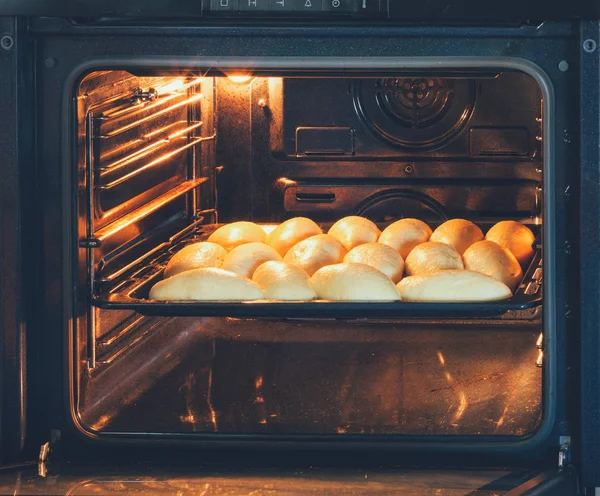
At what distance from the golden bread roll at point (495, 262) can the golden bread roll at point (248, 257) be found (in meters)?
0.39

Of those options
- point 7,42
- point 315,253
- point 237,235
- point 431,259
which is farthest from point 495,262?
point 7,42

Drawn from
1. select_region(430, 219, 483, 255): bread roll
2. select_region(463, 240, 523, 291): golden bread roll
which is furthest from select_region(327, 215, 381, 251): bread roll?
select_region(463, 240, 523, 291): golden bread roll

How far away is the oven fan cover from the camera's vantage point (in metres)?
2.13

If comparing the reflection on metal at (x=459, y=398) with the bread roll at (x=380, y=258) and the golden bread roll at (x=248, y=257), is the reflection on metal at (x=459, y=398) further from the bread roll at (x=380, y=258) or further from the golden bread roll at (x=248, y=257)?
the golden bread roll at (x=248, y=257)

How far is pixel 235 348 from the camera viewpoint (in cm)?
206

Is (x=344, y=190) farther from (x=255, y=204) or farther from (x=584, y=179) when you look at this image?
(x=584, y=179)

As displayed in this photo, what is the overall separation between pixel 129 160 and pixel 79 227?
299mm

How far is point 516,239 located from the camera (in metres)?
1.95

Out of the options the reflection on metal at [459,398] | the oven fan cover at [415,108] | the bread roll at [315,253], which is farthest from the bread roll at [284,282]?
the oven fan cover at [415,108]

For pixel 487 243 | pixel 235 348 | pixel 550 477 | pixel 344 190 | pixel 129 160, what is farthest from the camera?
pixel 344 190

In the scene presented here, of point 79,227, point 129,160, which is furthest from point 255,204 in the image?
point 79,227

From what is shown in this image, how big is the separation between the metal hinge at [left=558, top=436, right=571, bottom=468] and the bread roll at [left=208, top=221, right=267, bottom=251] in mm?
821

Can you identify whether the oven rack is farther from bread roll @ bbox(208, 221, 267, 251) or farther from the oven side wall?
bread roll @ bbox(208, 221, 267, 251)

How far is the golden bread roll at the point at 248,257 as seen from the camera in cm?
181
